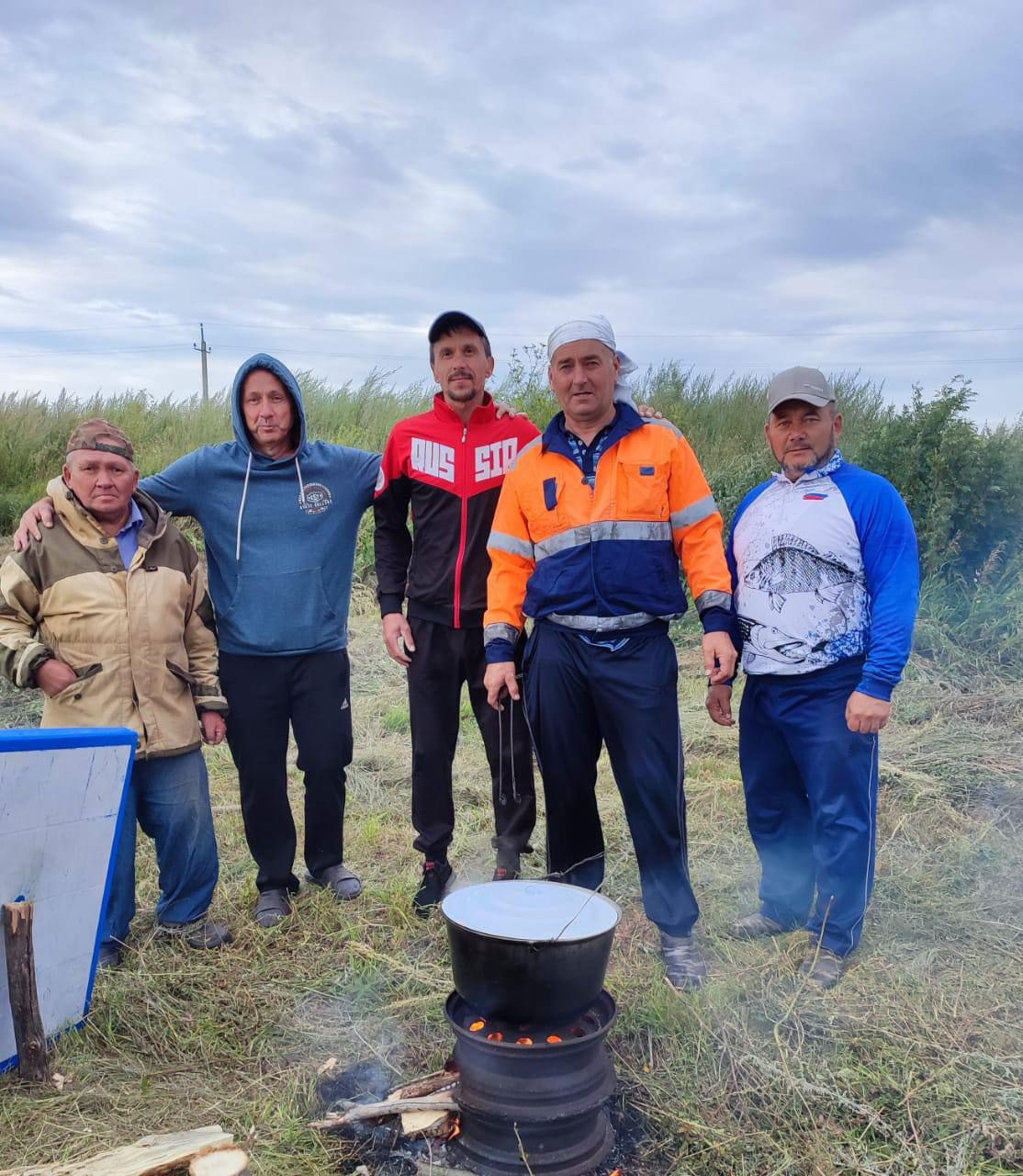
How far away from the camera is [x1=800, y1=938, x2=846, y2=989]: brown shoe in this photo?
10.2 ft

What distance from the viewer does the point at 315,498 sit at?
144 inches

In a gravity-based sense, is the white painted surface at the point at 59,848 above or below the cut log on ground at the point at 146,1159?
above

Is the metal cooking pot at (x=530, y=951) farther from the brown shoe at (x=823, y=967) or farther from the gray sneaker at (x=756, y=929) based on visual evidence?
the gray sneaker at (x=756, y=929)

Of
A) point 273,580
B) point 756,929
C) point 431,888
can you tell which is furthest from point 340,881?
point 756,929

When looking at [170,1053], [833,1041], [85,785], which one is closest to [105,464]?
[85,785]

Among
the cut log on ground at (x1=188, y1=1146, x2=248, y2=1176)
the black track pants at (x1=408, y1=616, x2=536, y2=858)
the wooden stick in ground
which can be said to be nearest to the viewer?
the cut log on ground at (x1=188, y1=1146, x2=248, y2=1176)

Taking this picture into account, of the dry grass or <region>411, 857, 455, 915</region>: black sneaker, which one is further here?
<region>411, 857, 455, 915</region>: black sneaker

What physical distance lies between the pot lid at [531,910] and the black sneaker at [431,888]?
1200 millimetres

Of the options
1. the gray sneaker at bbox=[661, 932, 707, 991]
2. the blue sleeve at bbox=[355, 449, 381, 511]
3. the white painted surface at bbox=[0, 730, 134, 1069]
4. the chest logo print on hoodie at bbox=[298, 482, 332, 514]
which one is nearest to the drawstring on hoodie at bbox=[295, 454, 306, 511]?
the chest logo print on hoodie at bbox=[298, 482, 332, 514]

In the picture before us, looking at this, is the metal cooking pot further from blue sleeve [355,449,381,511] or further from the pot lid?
blue sleeve [355,449,381,511]

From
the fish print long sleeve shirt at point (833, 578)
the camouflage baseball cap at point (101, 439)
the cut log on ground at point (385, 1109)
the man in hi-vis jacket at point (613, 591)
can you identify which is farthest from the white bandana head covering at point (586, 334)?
the cut log on ground at point (385, 1109)

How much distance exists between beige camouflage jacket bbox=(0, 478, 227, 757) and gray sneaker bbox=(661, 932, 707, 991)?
1828 millimetres

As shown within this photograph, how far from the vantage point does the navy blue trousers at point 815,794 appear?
3.06 metres

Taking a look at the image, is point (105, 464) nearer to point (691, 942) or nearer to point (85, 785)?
point (85, 785)
